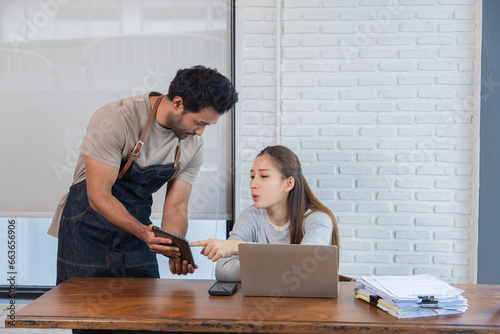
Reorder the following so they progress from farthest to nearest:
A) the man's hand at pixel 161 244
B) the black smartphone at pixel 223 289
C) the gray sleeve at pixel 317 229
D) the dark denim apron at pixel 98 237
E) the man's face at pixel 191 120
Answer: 1. the dark denim apron at pixel 98 237
2. the man's face at pixel 191 120
3. the gray sleeve at pixel 317 229
4. the man's hand at pixel 161 244
5. the black smartphone at pixel 223 289

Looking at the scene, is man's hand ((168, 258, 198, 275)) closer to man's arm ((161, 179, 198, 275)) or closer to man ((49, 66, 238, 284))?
man ((49, 66, 238, 284))

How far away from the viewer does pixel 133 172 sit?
2.43 m

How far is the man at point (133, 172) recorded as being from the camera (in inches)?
89.8

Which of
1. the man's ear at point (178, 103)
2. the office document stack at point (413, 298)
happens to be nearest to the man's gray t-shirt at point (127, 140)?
the man's ear at point (178, 103)

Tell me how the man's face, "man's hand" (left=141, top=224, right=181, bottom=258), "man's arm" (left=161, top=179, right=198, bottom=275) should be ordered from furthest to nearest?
"man's arm" (left=161, top=179, right=198, bottom=275)
the man's face
"man's hand" (left=141, top=224, right=181, bottom=258)

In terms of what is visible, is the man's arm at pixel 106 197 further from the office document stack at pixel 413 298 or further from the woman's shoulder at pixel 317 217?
the office document stack at pixel 413 298

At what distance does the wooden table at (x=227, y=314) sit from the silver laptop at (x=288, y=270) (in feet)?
0.12

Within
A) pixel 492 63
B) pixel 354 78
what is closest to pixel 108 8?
pixel 354 78

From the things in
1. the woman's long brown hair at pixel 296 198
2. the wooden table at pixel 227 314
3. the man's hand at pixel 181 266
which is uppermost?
the woman's long brown hair at pixel 296 198

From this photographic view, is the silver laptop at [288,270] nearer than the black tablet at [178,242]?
Yes

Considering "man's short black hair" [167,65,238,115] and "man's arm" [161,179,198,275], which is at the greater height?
"man's short black hair" [167,65,238,115]

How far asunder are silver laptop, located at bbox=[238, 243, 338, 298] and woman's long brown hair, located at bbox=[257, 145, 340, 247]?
546 millimetres

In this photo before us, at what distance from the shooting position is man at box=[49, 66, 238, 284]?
7.48ft

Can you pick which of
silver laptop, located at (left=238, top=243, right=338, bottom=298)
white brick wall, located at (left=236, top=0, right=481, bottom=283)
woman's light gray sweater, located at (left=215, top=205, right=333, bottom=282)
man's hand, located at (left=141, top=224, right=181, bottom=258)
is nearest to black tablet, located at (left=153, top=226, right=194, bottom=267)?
man's hand, located at (left=141, top=224, right=181, bottom=258)
